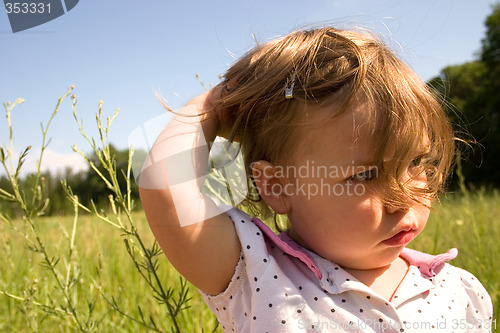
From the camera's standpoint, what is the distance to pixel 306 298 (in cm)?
104

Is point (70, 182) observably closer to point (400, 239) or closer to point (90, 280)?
point (90, 280)

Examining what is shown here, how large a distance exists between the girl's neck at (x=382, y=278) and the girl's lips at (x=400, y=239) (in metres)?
0.13

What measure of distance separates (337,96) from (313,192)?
23 centimetres

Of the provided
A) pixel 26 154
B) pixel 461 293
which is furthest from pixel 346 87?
pixel 26 154

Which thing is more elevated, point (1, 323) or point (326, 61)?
point (326, 61)

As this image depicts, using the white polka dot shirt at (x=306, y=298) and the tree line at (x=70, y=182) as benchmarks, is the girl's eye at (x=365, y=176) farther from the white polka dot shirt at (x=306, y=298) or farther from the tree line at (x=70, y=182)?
the tree line at (x=70, y=182)

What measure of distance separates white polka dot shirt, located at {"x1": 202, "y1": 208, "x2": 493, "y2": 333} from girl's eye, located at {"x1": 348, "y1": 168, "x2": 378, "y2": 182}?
0.22 m

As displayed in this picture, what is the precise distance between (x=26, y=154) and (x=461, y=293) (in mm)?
1225

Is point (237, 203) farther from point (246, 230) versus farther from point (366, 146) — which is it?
point (366, 146)

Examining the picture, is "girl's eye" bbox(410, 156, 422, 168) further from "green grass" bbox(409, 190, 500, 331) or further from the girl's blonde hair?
"green grass" bbox(409, 190, 500, 331)

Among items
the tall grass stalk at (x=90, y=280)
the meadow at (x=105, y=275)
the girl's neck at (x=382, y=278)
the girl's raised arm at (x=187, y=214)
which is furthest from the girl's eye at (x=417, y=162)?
the tall grass stalk at (x=90, y=280)

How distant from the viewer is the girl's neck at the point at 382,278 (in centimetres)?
112

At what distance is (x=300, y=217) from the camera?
3.63 feet

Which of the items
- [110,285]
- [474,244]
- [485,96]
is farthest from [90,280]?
[485,96]
